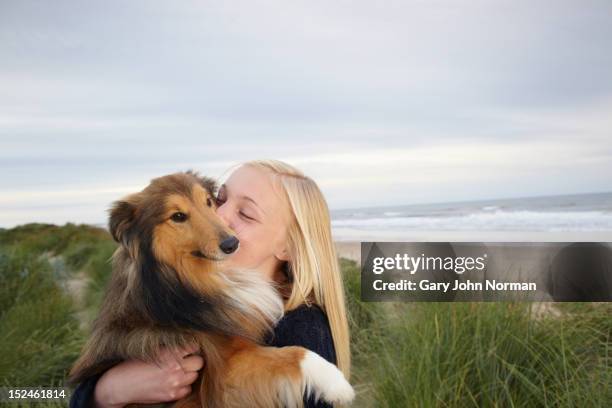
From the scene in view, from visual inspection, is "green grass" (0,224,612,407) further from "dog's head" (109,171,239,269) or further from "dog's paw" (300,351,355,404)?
"dog's head" (109,171,239,269)

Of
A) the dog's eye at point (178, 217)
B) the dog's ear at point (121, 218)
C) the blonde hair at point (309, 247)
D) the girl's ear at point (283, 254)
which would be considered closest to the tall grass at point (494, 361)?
the blonde hair at point (309, 247)

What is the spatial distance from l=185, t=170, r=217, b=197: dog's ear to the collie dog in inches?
3.3

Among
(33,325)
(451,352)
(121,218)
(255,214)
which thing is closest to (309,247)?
(255,214)

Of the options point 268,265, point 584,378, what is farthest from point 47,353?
point 584,378

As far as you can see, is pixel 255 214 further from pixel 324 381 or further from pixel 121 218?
pixel 324 381

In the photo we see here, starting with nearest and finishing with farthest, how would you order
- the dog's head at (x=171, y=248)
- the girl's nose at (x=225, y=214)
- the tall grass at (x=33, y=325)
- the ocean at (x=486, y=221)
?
1. the dog's head at (x=171, y=248)
2. the girl's nose at (x=225, y=214)
3. the tall grass at (x=33, y=325)
4. the ocean at (x=486, y=221)

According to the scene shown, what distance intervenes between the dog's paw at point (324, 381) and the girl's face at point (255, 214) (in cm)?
49

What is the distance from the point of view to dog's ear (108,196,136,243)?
188 centimetres

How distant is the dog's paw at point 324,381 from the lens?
176 cm

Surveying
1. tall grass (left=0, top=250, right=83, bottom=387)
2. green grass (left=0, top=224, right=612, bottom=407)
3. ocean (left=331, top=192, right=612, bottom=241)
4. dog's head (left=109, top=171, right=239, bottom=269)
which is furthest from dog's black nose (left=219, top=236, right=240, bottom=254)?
ocean (left=331, top=192, right=612, bottom=241)

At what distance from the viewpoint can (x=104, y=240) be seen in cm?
771

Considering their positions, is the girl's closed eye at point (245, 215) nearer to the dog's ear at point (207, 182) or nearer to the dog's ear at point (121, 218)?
the dog's ear at point (207, 182)

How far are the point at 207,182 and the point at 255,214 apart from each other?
22cm

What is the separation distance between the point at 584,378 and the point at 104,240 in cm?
621
